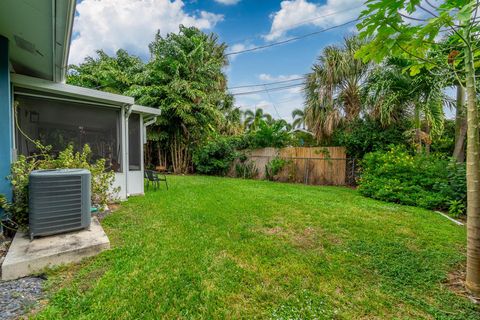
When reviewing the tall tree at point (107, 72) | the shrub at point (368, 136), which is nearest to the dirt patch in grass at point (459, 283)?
the shrub at point (368, 136)

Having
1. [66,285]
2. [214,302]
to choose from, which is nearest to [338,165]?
[214,302]

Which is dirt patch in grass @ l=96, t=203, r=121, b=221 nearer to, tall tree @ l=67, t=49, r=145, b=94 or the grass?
the grass

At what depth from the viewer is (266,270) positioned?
257 centimetres

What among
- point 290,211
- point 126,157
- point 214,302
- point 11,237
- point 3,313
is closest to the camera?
point 3,313

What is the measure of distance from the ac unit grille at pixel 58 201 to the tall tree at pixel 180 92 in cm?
915

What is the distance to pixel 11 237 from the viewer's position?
314 cm

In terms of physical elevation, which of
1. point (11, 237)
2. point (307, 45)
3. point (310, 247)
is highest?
point (307, 45)

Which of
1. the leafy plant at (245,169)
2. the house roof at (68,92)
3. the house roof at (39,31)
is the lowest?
the leafy plant at (245,169)

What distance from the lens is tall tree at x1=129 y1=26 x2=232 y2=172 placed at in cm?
1194

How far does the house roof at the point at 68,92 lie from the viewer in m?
4.09

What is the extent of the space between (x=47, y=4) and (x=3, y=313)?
2966mm

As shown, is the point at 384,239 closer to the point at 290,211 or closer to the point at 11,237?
the point at 290,211

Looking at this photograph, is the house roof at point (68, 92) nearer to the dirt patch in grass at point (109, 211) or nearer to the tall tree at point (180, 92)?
the dirt patch in grass at point (109, 211)

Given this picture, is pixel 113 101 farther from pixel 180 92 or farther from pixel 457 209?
pixel 457 209
